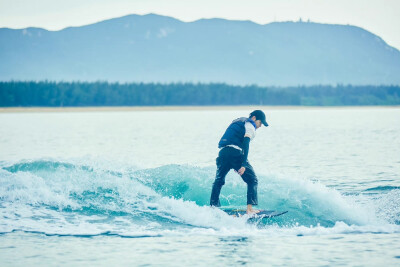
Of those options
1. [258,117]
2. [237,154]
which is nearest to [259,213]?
[237,154]

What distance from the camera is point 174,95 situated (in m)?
143

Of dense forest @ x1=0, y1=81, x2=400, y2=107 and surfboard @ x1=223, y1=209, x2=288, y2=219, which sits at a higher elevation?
dense forest @ x1=0, y1=81, x2=400, y2=107

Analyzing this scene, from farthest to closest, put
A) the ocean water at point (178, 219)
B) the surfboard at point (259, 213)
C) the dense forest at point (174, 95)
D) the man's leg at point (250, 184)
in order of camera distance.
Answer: the dense forest at point (174, 95) → the man's leg at point (250, 184) → the surfboard at point (259, 213) → the ocean water at point (178, 219)

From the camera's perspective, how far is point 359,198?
52.2ft

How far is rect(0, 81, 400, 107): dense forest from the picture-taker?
12500cm

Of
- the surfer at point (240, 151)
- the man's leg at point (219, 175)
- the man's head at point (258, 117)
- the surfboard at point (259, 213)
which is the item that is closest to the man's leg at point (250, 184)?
the surfer at point (240, 151)

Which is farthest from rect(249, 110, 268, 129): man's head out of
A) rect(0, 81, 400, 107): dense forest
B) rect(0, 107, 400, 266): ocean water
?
rect(0, 81, 400, 107): dense forest

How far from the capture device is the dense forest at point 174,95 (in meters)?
125

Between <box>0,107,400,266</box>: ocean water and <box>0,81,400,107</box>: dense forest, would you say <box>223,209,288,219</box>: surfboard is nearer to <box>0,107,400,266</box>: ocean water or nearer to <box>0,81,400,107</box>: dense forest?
<box>0,107,400,266</box>: ocean water

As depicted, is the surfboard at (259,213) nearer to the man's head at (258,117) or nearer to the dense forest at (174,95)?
the man's head at (258,117)

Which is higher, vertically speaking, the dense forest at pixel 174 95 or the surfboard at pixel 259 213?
the dense forest at pixel 174 95

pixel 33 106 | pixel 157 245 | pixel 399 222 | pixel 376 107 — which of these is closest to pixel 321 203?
pixel 399 222

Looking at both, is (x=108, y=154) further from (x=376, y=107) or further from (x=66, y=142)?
(x=376, y=107)

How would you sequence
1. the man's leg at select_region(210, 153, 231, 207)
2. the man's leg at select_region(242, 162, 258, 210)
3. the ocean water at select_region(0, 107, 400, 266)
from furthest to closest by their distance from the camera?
1. the man's leg at select_region(210, 153, 231, 207)
2. the man's leg at select_region(242, 162, 258, 210)
3. the ocean water at select_region(0, 107, 400, 266)
